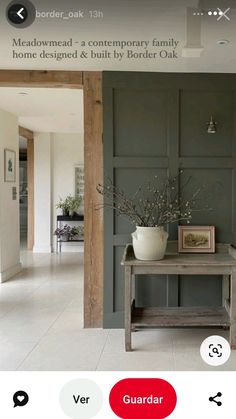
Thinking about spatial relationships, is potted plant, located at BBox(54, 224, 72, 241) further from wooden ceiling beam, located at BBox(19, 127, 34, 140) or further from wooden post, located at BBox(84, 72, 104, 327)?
wooden post, located at BBox(84, 72, 104, 327)

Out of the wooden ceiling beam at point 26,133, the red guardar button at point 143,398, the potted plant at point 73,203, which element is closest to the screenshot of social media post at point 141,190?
the red guardar button at point 143,398

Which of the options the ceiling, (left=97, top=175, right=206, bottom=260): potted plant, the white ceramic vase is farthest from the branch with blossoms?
the ceiling

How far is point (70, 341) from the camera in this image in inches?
84.4

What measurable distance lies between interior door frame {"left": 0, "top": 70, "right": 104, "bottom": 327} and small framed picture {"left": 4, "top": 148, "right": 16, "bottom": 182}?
4.71 feet

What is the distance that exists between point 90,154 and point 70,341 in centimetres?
118

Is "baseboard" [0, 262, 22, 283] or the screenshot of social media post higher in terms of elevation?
the screenshot of social media post

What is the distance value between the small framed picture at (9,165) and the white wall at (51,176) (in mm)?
1441

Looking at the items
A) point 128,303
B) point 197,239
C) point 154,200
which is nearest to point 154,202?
point 154,200

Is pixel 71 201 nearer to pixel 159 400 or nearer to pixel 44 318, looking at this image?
pixel 44 318

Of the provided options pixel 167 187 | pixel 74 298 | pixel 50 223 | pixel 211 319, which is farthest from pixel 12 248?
pixel 211 319

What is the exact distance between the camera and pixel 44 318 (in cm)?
256

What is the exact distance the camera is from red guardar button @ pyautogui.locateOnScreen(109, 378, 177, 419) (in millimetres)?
733

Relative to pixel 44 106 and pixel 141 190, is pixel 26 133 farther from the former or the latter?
pixel 141 190

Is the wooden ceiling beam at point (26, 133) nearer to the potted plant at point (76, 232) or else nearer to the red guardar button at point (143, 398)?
the potted plant at point (76, 232)
